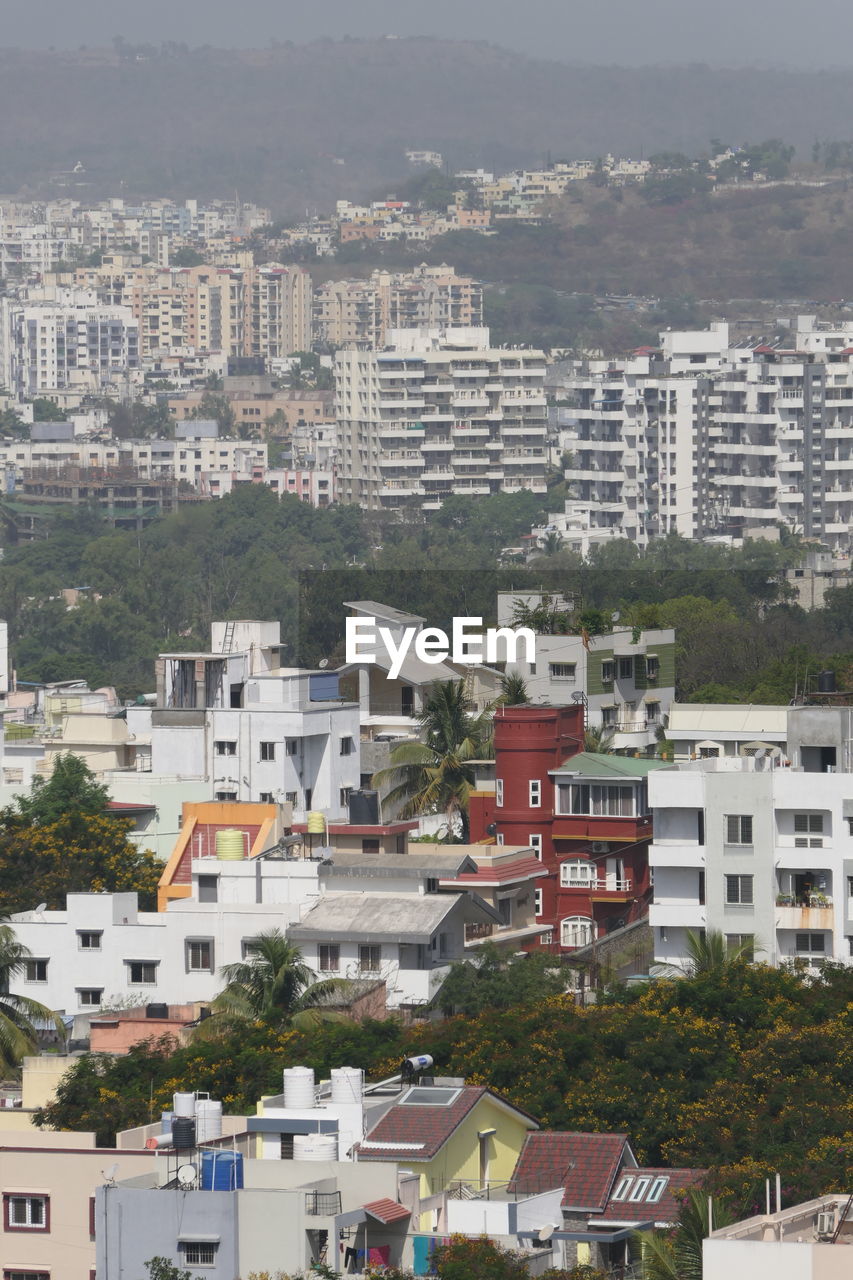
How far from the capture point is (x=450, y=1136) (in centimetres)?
2075

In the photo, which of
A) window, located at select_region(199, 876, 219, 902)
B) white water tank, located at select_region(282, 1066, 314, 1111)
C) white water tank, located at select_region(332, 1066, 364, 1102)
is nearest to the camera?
white water tank, located at select_region(332, 1066, 364, 1102)

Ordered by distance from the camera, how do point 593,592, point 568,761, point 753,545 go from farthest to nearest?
point 753,545 → point 593,592 → point 568,761

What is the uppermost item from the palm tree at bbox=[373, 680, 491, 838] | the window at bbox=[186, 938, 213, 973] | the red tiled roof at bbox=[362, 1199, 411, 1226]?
the red tiled roof at bbox=[362, 1199, 411, 1226]

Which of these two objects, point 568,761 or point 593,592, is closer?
point 568,761

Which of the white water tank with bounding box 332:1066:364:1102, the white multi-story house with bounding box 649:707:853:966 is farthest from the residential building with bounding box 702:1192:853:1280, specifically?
the white multi-story house with bounding box 649:707:853:966

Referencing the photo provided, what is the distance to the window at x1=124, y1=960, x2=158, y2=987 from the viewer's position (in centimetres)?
3328

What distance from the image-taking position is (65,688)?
217 ft

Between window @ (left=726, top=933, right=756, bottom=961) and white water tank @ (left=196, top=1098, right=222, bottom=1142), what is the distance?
13.3 meters

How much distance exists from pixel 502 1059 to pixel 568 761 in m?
13.8

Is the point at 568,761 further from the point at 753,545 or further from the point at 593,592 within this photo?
the point at 753,545

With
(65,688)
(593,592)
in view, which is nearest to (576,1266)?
(65,688)

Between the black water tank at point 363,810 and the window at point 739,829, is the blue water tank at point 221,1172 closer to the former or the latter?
the window at point 739,829

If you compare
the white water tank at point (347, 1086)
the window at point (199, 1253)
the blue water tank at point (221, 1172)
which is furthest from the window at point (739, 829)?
the window at point (199, 1253)

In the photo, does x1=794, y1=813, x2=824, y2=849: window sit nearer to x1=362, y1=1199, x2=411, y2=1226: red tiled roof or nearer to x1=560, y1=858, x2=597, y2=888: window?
x1=560, y1=858, x2=597, y2=888: window
